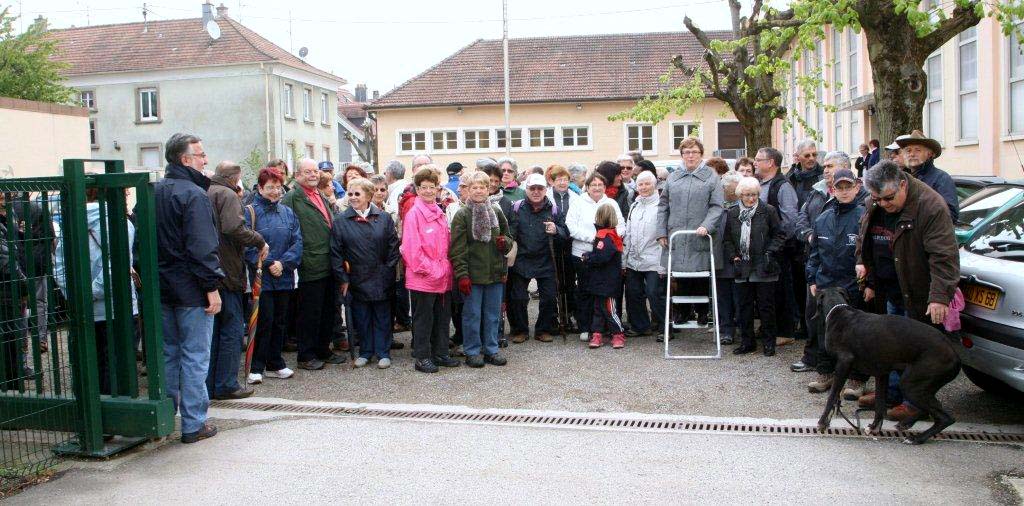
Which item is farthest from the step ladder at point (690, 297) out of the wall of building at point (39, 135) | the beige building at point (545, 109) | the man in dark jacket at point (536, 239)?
the beige building at point (545, 109)

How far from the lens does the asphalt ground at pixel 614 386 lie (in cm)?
754

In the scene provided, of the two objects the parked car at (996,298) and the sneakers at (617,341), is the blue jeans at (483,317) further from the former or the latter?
the parked car at (996,298)

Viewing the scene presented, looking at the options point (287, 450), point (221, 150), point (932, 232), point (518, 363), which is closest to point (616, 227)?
point (518, 363)

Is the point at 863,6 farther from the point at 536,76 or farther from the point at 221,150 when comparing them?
the point at 221,150

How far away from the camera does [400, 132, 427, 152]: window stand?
49.0 m

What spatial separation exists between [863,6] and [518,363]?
6.03 meters

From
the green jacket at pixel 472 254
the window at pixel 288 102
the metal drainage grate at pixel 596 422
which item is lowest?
the metal drainage grate at pixel 596 422

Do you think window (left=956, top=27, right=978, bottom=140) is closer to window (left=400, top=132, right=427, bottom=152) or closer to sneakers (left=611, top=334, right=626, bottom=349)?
sneakers (left=611, top=334, right=626, bottom=349)

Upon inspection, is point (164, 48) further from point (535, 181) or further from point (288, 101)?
point (535, 181)

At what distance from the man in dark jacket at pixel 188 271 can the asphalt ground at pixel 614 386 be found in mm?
1599

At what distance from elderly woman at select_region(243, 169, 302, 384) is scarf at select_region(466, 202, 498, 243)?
1.65 m

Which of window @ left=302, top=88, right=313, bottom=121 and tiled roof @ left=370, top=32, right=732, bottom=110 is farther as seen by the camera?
window @ left=302, top=88, right=313, bottom=121

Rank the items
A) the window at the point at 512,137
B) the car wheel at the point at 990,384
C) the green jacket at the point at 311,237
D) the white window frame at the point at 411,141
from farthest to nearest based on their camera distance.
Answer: the white window frame at the point at 411,141 < the window at the point at 512,137 < the green jacket at the point at 311,237 < the car wheel at the point at 990,384

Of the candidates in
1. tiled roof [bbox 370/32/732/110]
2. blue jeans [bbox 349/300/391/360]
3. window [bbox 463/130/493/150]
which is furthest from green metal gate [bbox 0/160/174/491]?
window [bbox 463/130/493/150]
